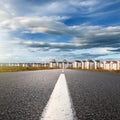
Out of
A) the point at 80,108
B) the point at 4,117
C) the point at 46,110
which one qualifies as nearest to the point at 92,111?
the point at 80,108

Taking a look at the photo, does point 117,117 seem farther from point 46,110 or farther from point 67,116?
point 46,110

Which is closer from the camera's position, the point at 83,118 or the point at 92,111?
the point at 83,118

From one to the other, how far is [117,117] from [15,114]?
1388mm

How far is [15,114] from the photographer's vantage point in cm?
412

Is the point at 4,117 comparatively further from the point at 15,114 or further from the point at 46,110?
the point at 46,110

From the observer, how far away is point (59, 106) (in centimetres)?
477

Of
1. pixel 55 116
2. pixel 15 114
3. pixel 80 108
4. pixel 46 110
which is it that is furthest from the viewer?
pixel 80 108

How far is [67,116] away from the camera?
386 cm

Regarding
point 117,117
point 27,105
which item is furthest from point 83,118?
point 27,105

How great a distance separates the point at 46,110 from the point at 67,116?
0.62 metres

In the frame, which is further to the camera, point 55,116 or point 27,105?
point 27,105

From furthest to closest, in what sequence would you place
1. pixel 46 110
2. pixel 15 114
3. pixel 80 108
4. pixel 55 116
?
pixel 80 108, pixel 46 110, pixel 15 114, pixel 55 116

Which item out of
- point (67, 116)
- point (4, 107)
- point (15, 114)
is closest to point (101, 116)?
point (67, 116)

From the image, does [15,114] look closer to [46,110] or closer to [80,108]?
[46,110]
